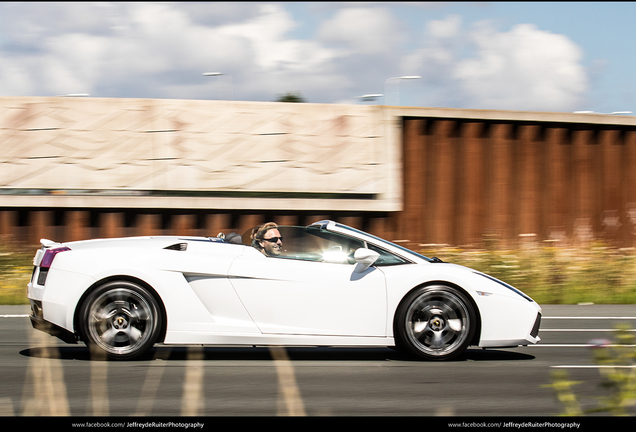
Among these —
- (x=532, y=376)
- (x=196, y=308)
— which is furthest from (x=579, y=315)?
(x=196, y=308)

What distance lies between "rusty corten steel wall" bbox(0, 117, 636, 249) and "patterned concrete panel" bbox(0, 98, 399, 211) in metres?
0.42

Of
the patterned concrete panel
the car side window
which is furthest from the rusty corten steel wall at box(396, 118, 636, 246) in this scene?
the car side window

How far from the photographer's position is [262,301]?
6320mm

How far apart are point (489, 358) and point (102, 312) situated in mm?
3619

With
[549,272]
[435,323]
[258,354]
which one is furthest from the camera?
[549,272]

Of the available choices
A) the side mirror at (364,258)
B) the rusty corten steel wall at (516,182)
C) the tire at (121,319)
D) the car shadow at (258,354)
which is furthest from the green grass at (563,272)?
the tire at (121,319)

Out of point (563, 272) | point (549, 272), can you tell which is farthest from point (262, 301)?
point (563, 272)

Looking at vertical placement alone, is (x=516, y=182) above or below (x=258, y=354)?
above

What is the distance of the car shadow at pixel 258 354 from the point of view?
675cm

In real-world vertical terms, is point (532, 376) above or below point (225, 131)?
below

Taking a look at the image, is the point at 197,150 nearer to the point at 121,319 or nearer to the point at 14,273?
the point at 14,273

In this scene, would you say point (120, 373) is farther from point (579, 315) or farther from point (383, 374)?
point (579, 315)

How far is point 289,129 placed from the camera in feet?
51.0

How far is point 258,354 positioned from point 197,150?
8.98 metres
